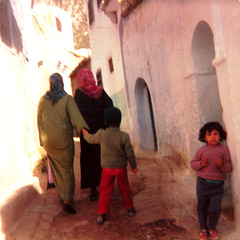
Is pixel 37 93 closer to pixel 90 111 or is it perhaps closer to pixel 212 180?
pixel 90 111

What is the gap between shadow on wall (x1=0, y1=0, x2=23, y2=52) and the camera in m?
3.72

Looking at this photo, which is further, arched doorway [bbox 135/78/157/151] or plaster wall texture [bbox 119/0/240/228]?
arched doorway [bbox 135/78/157/151]

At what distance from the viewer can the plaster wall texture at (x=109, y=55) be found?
7.88 metres

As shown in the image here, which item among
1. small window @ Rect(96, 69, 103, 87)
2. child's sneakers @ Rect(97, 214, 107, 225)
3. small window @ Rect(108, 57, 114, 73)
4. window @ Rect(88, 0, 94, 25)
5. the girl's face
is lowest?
child's sneakers @ Rect(97, 214, 107, 225)

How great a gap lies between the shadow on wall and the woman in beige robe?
2.87ft

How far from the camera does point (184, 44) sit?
3.76 meters

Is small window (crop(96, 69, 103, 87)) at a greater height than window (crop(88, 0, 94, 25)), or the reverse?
window (crop(88, 0, 94, 25))

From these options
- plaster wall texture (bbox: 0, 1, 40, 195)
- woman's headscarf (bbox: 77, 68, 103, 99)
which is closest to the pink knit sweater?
woman's headscarf (bbox: 77, 68, 103, 99)

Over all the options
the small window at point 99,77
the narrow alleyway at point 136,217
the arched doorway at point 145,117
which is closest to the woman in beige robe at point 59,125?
the narrow alleyway at point 136,217

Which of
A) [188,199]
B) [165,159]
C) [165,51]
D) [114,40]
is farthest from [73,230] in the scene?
[114,40]

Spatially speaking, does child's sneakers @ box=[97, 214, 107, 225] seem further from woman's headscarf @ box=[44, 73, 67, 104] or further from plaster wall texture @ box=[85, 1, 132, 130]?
plaster wall texture @ box=[85, 1, 132, 130]

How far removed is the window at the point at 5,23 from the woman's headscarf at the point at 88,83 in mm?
957

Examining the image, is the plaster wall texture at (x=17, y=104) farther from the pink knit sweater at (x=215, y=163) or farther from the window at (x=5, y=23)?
the pink knit sweater at (x=215, y=163)

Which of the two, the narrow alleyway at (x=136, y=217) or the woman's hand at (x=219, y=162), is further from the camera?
the narrow alleyway at (x=136, y=217)
